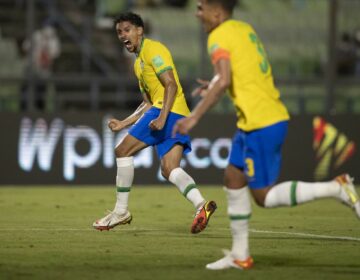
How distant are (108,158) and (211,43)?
36.9 feet

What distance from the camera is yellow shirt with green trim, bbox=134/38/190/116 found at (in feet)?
35.9

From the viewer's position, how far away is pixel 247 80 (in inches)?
319

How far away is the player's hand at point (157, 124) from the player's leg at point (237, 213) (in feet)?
8.37

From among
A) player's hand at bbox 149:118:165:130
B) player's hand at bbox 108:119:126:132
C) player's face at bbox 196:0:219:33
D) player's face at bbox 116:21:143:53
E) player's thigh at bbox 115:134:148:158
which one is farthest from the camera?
player's thigh at bbox 115:134:148:158

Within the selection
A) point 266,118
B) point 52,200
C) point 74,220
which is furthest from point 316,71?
point 266,118

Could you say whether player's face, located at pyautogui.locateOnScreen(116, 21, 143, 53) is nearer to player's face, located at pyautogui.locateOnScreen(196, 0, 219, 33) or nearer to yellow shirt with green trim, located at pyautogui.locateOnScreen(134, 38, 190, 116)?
yellow shirt with green trim, located at pyautogui.locateOnScreen(134, 38, 190, 116)

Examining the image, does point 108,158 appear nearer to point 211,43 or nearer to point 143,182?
point 143,182

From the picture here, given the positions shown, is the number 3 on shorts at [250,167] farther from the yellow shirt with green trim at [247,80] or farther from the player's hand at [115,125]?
the player's hand at [115,125]

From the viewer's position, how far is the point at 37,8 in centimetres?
2369

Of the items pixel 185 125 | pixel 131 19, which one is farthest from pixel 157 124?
pixel 185 125

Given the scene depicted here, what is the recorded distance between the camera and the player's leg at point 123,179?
11273mm

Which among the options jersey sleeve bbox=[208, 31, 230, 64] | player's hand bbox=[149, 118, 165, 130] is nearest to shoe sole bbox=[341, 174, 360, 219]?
jersey sleeve bbox=[208, 31, 230, 64]

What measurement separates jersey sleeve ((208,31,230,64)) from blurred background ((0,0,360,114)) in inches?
521

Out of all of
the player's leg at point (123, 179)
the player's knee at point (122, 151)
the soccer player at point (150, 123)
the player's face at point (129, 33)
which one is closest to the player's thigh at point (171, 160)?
A: the soccer player at point (150, 123)
